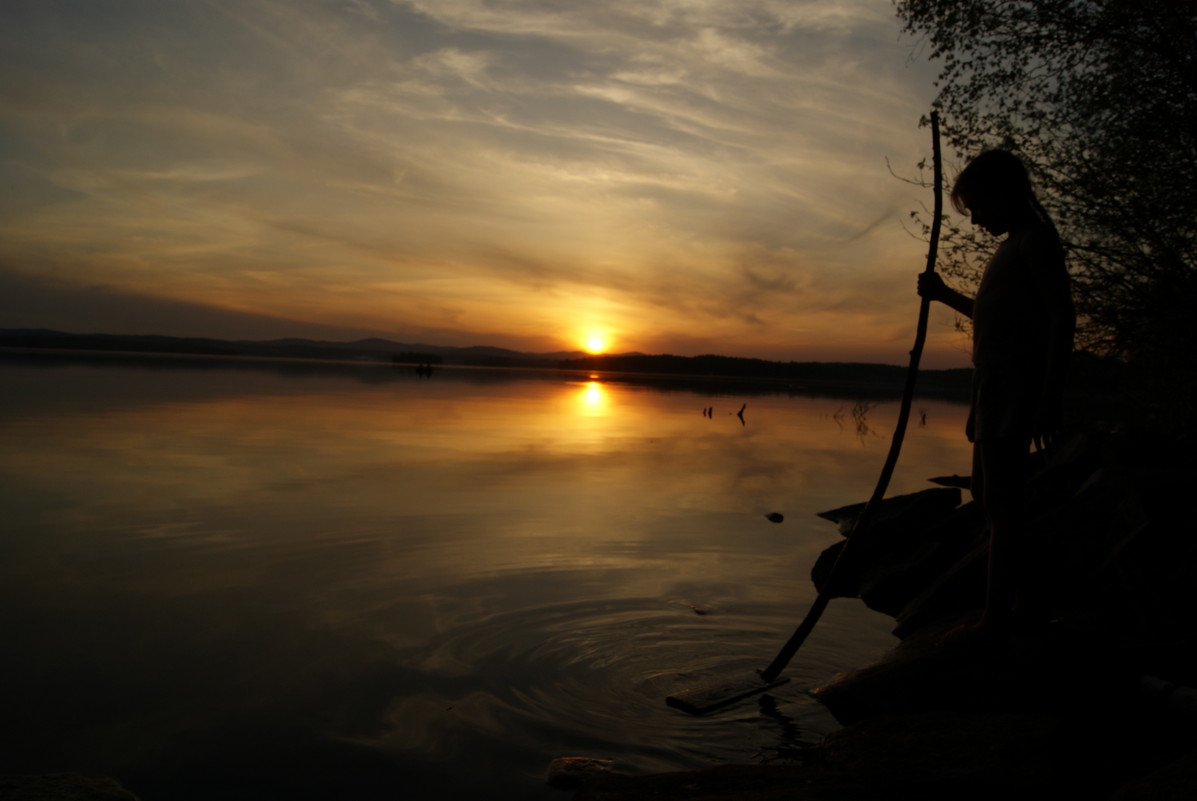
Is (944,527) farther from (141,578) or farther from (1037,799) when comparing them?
(141,578)

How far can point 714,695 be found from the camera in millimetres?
6141

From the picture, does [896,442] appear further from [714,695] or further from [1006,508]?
[714,695]

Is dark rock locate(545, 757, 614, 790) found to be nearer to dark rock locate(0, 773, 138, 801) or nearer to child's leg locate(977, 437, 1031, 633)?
dark rock locate(0, 773, 138, 801)

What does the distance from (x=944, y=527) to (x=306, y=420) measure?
2524 cm

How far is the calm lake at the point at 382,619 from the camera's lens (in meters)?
5.27

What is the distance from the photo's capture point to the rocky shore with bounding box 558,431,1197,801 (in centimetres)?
412

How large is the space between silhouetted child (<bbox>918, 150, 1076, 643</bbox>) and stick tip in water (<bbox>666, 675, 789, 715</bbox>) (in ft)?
7.00

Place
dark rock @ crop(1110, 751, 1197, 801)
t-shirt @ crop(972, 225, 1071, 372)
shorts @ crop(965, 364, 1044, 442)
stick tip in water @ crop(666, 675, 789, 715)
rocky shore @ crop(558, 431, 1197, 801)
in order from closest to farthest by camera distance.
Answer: dark rock @ crop(1110, 751, 1197, 801)
rocky shore @ crop(558, 431, 1197, 801)
t-shirt @ crop(972, 225, 1071, 372)
shorts @ crop(965, 364, 1044, 442)
stick tip in water @ crop(666, 675, 789, 715)

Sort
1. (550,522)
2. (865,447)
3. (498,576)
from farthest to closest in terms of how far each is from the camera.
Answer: (865,447)
(550,522)
(498,576)

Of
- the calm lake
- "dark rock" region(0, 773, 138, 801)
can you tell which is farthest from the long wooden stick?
"dark rock" region(0, 773, 138, 801)

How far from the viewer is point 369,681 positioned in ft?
21.1

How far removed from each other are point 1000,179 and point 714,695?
13.6 ft

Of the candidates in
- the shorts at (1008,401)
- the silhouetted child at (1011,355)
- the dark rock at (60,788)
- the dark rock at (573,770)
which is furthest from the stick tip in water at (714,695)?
the dark rock at (60,788)

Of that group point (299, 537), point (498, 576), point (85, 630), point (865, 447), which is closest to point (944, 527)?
point (498, 576)
